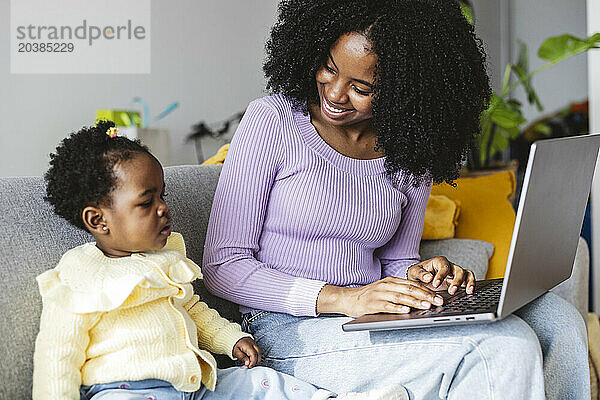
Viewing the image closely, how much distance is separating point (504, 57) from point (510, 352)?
3.78 metres

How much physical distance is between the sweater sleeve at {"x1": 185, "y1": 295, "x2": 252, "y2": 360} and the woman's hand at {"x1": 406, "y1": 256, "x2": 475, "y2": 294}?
13.6 inches

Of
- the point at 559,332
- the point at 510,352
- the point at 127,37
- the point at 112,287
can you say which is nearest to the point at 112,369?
the point at 112,287

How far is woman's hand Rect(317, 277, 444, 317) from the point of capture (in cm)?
118

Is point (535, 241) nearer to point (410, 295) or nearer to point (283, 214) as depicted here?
point (410, 295)

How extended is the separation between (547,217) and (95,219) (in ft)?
2.38

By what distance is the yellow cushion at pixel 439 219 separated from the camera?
84.7 inches

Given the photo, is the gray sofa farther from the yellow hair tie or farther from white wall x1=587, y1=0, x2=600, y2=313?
white wall x1=587, y1=0, x2=600, y2=313

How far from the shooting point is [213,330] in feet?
4.25

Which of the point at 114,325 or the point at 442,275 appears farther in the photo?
the point at 442,275

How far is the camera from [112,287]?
1.09m

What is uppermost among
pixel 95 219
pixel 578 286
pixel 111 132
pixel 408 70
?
pixel 408 70

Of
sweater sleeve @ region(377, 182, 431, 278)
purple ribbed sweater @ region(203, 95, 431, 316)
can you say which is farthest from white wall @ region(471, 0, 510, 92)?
purple ribbed sweater @ region(203, 95, 431, 316)

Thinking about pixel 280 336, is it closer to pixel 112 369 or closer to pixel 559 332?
pixel 112 369

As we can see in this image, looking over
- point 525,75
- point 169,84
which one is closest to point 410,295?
point 525,75
